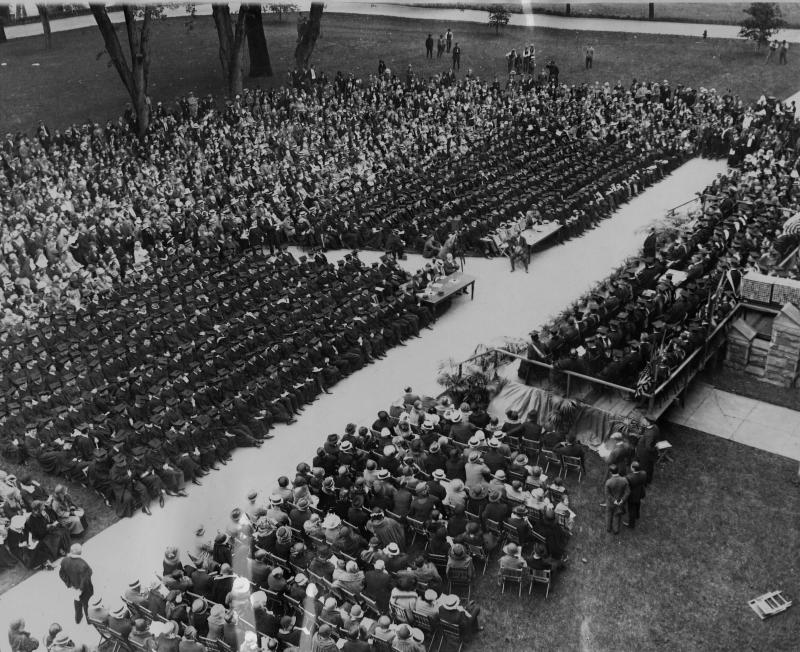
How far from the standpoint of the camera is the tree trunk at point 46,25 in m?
56.2

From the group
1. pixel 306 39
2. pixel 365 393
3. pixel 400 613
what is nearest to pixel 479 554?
pixel 400 613

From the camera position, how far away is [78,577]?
41.9 ft

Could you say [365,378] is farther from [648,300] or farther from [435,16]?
[435,16]

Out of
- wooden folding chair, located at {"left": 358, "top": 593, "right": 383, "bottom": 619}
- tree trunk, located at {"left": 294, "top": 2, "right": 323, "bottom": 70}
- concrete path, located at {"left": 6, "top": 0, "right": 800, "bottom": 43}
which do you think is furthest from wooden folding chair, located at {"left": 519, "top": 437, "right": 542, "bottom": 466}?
concrete path, located at {"left": 6, "top": 0, "right": 800, "bottom": 43}

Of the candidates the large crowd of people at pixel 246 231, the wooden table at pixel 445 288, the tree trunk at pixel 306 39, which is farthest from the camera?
the tree trunk at pixel 306 39

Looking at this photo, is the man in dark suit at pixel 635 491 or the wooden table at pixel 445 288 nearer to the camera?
the man in dark suit at pixel 635 491

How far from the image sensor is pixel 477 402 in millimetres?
17547

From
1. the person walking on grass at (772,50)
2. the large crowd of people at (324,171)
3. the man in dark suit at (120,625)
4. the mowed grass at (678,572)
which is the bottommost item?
the mowed grass at (678,572)

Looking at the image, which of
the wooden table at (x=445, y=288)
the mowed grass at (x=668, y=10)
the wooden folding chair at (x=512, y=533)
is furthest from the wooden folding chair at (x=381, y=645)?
the mowed grass at (x=668, y=10)

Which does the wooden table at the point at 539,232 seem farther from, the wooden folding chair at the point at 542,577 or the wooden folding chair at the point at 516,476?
the wooden folding chair at the point at 542,577

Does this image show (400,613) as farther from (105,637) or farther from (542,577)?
(105,637)

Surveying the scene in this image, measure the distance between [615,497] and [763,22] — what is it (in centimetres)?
4433

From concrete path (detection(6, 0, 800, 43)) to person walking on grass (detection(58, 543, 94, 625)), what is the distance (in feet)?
149

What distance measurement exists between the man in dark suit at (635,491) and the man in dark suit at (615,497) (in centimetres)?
11
